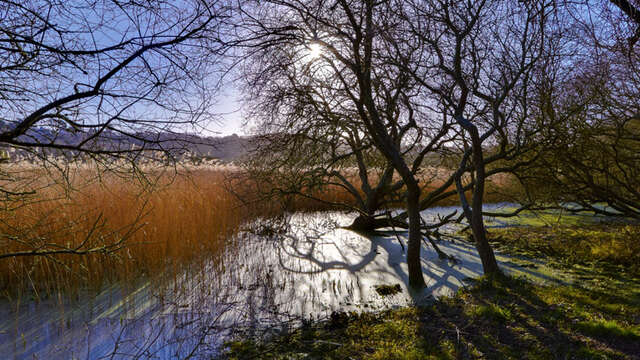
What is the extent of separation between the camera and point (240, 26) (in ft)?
8.92

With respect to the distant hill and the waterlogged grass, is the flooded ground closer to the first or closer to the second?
the waterlogged grass

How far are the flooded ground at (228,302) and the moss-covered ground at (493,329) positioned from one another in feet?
1.12

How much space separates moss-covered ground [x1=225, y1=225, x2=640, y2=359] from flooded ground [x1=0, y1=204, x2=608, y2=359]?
343 millimetres

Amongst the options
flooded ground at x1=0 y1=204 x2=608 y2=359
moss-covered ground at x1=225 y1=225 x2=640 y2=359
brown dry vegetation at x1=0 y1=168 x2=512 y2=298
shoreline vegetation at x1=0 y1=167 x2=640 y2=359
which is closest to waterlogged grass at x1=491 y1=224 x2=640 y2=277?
shoreline vegetation at x1=0 y1=167 x2=640 y2=359

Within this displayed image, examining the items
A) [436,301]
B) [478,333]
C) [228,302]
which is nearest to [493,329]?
[478,333]

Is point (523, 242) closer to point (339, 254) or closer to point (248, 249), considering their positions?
point (339, 254)

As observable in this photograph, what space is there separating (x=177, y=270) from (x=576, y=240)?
20.8 ft

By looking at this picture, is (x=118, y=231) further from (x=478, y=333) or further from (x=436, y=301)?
(x=478, y=333)

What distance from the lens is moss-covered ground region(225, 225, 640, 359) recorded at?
8.25 ft

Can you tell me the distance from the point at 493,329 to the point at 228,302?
255cm

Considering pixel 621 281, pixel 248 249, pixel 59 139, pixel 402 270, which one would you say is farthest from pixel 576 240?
pixel 59 139

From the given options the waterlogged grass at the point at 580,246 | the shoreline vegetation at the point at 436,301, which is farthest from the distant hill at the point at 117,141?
the waterlogged grass at the point at 580,246

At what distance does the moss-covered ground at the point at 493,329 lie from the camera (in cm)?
251

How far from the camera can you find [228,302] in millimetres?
3842
